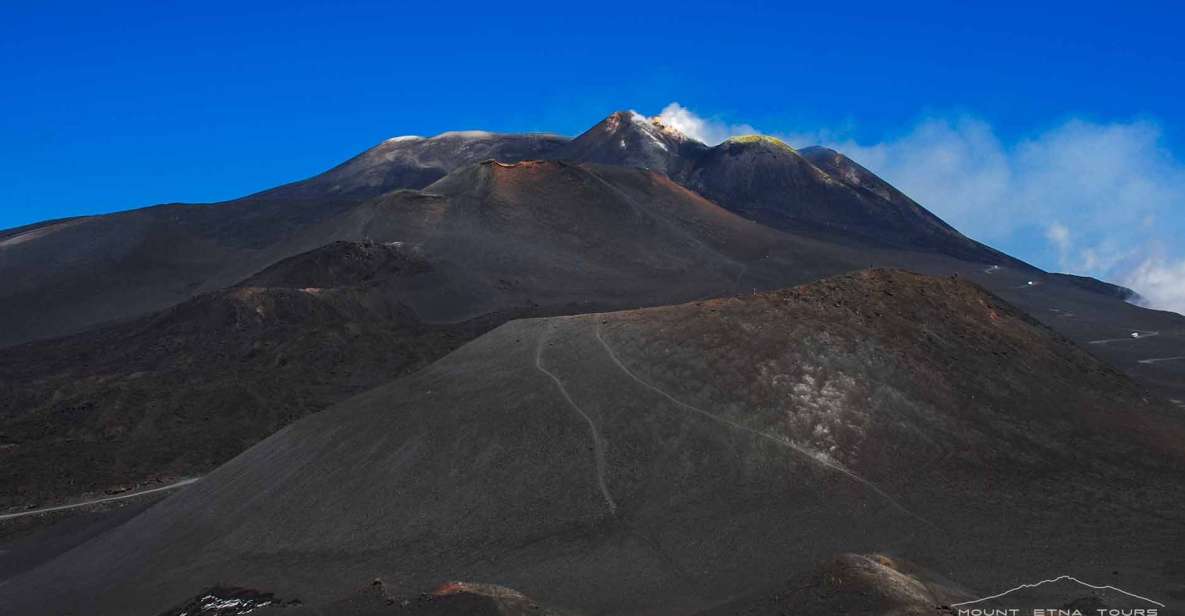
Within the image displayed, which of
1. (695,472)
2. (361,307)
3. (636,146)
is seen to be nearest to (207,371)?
(361,307)

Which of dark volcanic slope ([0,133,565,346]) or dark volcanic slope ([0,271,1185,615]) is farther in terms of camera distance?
dark volcanic slope ([0,133,565,346])

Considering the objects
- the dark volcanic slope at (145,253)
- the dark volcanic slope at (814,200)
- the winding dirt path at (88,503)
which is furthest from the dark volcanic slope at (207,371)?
the dark volcanic slope at (814,200)

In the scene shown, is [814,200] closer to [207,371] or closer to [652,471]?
[207,371]

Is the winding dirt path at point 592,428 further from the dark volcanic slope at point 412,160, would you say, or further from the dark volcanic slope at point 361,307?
the dark volcanic slope at point 412,160

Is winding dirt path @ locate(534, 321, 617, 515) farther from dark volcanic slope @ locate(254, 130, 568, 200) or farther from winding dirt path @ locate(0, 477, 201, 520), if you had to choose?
dark volcanic slope @ locate(254, 130, 568, 200)

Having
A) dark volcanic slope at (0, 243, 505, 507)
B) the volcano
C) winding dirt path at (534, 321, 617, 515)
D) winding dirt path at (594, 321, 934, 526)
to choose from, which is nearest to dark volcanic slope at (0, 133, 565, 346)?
dark volcanic slope at (0, 243, 505, 507)

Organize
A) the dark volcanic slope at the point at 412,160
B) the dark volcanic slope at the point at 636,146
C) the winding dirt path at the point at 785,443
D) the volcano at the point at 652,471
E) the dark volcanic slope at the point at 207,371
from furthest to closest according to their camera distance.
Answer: the dark volcanic slope at the point at 412,160
the dark volcanic slope at the point at 636,146
the dark volcanic slope at the point at 207,371
the winding dirt path at the point at 785,443
the volcano at the point at 652,471

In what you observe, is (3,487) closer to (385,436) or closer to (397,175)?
(385,436)
